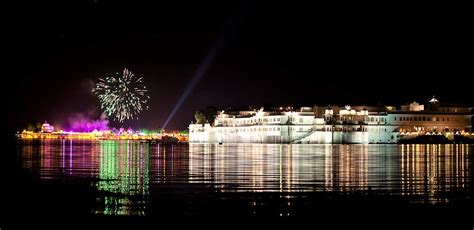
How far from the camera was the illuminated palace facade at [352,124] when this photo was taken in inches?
4205

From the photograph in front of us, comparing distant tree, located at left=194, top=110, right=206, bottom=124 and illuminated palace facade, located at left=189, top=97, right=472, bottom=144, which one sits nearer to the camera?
illuminated palace facade, located at left=189, top=97, right=472, bottom=144

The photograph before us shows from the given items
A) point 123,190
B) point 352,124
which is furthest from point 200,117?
point 123,190

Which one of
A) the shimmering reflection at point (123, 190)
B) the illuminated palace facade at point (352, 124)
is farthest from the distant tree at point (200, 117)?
the shimmering reflection at point (123, 190)

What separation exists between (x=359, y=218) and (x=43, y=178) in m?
13.2

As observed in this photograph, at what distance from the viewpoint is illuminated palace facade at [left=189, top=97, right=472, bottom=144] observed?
106812 mm

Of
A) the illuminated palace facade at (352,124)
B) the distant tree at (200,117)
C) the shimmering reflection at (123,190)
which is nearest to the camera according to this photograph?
the shimmering reflection at (123,190)

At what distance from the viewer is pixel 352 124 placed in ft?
357

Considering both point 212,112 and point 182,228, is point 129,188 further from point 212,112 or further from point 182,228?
point 212,112

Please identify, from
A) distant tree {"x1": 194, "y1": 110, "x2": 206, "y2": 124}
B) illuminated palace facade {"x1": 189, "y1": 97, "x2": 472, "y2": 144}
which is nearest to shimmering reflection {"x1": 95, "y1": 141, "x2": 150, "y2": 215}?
illuminated palace facade {"x1": 189, "y1": 97, "x2": 472, "y2": 144}

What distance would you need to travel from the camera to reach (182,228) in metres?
13.6

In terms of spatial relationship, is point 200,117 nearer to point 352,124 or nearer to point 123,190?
point 352,124

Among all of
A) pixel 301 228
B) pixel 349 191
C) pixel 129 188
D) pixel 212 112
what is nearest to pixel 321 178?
Result: pixel 349 191

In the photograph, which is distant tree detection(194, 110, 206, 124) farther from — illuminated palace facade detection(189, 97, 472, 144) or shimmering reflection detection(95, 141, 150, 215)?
shimmering reflection detection(95, 141, 150, 215)

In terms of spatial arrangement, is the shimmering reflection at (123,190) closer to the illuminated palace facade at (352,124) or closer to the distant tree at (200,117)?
the illuminated palace facade at (352,124)
